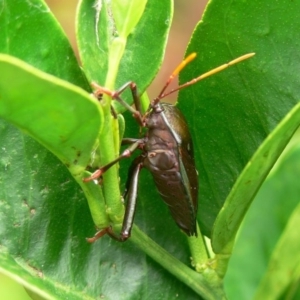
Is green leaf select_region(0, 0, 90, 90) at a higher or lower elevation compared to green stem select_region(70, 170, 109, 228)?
higher

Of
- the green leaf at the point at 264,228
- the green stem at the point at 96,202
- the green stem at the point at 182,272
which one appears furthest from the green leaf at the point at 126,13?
the green leaf at the point at 264,228

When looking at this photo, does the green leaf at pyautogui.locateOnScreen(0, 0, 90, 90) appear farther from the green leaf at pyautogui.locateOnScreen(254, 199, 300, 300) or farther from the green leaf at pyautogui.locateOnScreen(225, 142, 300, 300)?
the green leaf at pyautogui.locateOnScreen(225, 142, 300, 300)

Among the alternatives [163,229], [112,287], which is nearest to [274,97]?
[163,229]

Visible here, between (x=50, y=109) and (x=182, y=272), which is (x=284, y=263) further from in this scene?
(x=50, y=109)

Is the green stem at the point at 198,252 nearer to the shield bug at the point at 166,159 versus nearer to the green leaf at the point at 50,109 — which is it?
the shield bug at the point at 166,159

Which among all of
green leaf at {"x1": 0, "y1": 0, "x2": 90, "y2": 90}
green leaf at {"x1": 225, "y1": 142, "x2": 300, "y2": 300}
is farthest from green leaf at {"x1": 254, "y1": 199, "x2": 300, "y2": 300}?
green leaf at {"x1": 0, "y1": 0, "x2": 90, "y2": 90}

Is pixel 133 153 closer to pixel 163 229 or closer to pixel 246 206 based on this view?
pixel 163 229
